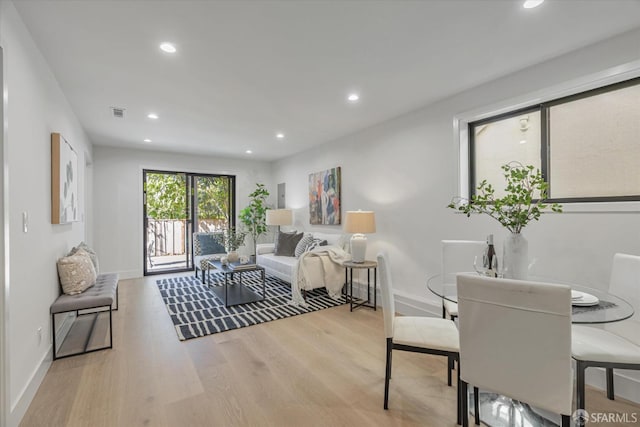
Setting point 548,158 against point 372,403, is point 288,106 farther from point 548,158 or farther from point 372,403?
point 372,403

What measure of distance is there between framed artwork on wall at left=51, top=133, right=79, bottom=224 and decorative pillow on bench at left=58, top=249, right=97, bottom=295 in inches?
14.9

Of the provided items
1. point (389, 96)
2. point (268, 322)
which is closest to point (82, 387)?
point (268, 322)

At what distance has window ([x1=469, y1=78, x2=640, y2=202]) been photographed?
2098 mm

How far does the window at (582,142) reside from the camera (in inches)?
82.6

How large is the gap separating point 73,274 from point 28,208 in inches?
41.1

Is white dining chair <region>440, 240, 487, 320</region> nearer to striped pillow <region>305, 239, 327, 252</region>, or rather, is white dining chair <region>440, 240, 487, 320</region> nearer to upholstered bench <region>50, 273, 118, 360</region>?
striped pillow <region>305, 239, 327, 252</region>

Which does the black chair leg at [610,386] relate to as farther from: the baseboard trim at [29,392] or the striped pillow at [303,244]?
the baseboard trim at [29,392]

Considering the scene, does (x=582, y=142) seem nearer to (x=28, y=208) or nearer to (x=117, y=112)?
(x=28, y=208)

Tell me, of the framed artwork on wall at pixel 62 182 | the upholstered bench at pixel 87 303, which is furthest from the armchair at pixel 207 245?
the framed artwork on wall at pixel 62 182

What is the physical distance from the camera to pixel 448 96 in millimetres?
3104

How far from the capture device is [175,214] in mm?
5914

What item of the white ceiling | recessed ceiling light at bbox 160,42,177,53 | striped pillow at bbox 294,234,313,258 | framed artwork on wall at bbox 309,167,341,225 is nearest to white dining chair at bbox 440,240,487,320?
the white ceiling

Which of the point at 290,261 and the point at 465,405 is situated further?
the point at 290,261

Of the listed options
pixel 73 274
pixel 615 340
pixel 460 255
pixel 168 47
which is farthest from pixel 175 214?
pixel 615 340
